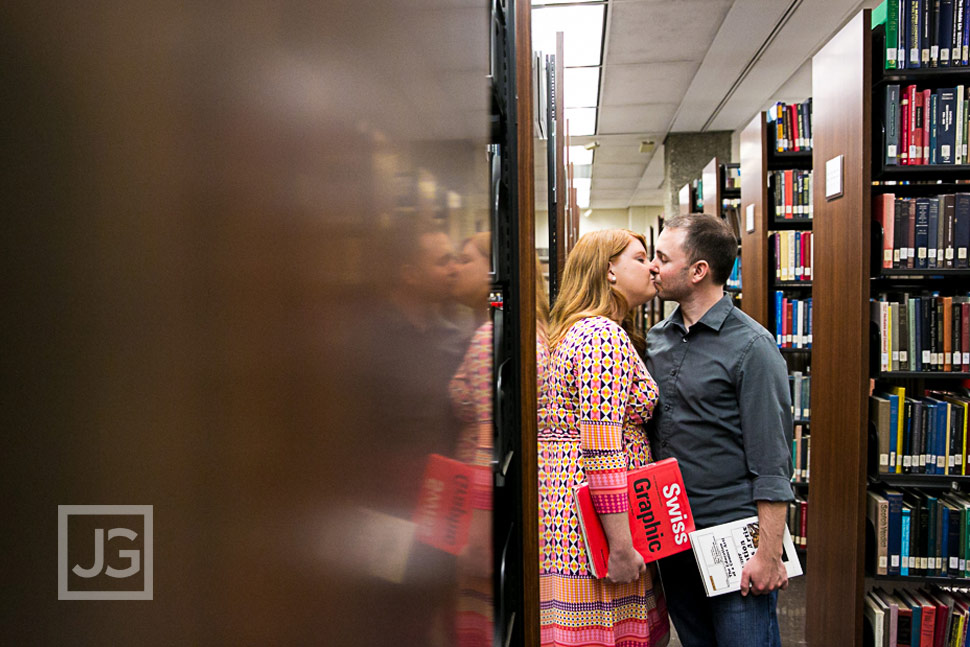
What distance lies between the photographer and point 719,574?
1826mm

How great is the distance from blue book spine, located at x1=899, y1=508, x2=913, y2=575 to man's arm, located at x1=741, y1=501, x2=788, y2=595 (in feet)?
3.50

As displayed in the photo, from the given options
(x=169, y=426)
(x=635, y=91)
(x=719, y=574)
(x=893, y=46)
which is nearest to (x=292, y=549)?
(x=169, y=426)

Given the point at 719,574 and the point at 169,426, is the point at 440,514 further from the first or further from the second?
the point at 719,574

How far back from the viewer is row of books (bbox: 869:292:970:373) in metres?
2.61

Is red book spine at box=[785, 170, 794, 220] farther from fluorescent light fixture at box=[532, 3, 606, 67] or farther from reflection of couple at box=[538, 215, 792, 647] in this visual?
reflection of couple at box=[538, 215, 792, 647]

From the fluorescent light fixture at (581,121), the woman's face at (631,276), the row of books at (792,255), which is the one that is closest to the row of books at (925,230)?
the woman's face at (631,276)

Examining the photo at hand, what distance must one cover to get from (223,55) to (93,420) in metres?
0.07

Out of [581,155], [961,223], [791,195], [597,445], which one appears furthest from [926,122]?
[581,155]

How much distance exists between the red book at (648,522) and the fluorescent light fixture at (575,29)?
314 cm

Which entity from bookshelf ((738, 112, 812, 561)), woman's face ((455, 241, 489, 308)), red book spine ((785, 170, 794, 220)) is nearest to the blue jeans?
woman's face ((455, 241, 489, 308))

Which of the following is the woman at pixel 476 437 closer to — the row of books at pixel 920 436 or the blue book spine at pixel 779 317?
the row of books at pixel 920 436

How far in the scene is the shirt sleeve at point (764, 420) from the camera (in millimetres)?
1796

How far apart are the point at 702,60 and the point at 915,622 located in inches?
176

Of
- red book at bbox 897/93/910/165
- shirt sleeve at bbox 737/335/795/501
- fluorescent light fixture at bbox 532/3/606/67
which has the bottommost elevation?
shirt sleeve at bbox 737/335/795/501
